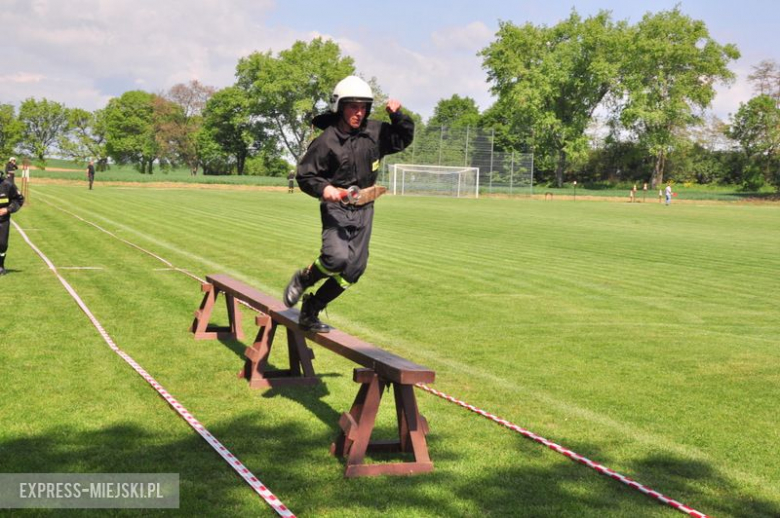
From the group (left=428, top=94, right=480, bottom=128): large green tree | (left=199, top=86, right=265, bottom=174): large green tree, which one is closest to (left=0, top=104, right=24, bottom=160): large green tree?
(left=199, top=86, right=265, bottom=174): large green tree

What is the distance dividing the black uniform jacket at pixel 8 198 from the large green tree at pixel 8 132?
12427 cm

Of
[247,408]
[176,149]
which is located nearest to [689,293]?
[247,408]

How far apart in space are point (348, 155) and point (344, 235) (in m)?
0.63

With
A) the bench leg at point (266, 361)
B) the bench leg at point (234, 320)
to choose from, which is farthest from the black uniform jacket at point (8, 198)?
the bench leg at point (266, 361)

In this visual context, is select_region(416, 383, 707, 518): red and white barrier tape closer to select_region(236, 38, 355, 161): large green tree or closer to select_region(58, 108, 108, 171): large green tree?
select_region(236, 38, 355, 161): large green tree

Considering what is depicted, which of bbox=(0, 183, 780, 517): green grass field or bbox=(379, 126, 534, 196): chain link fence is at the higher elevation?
bbox=(379, 126, 534, 196): chain link fence

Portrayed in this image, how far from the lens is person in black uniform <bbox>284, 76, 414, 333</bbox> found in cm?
650

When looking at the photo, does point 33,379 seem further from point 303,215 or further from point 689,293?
point 303,215

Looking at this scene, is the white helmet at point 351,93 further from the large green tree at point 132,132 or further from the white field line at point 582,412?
the large green tree at point 132,132

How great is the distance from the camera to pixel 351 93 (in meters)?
6.48

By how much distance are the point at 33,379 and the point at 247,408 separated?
85.8 inches

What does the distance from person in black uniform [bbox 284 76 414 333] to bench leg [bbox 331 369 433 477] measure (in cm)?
112

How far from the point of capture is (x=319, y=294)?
703cm

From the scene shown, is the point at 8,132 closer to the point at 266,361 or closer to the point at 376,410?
the point at 266,361
